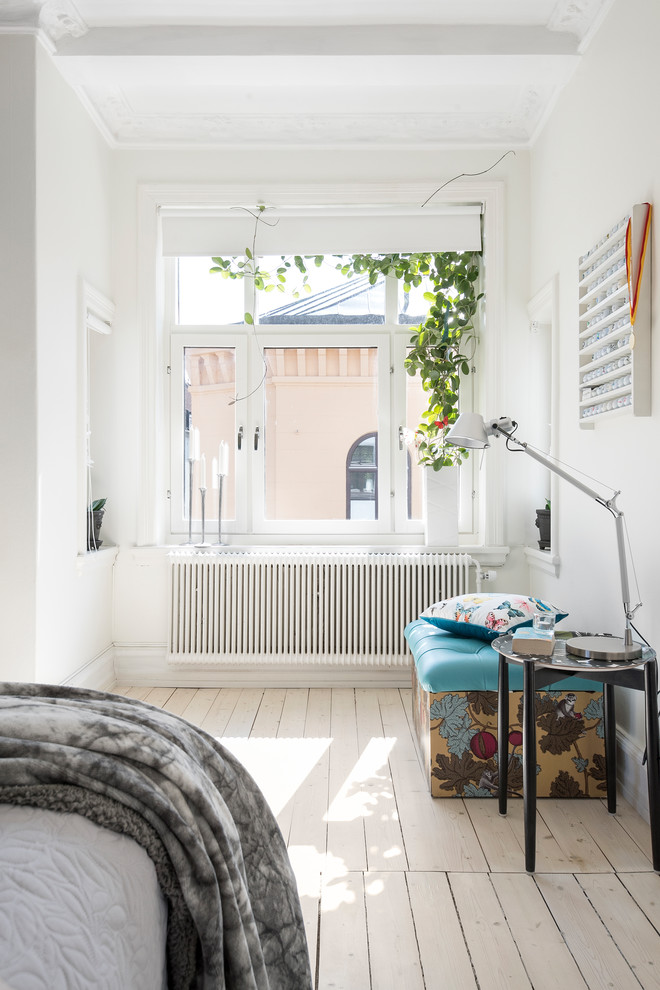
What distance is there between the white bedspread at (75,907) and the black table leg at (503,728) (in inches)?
63.6

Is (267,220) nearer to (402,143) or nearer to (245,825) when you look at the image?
(402,143)

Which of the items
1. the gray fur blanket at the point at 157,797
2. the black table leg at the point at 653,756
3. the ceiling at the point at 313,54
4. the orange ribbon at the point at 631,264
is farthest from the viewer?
the ceiling at the point at 313,54

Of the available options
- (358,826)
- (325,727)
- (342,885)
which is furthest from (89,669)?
(342,885)

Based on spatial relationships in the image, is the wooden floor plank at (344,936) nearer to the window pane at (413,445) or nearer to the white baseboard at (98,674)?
the white baseboard at (98,674)

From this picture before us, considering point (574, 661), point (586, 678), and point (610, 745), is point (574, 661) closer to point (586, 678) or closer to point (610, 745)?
point (586, 678)

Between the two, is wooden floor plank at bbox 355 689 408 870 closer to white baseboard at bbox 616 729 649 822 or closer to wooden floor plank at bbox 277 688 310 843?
wooden floor plank at bbox 277 688 310 843

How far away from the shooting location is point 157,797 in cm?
109

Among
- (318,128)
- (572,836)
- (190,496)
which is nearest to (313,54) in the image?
(318,128)

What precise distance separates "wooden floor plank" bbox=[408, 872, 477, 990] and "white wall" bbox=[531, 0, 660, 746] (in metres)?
0.96

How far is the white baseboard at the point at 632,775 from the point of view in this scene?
2.50 m

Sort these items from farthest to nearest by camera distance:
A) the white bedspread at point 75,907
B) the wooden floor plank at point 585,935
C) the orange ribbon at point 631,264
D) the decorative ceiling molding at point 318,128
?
the decorative ceiling molding at point 318,128, the orange ribbon at point 631,264, the wooden floor plank at point 585,935, the white bedspread at point 75,907

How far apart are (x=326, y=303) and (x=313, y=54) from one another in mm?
1359

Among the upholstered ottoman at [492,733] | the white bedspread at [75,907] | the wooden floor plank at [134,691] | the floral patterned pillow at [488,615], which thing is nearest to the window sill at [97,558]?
the wooden floor plank at [134,691]

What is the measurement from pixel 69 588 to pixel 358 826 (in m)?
1.71
